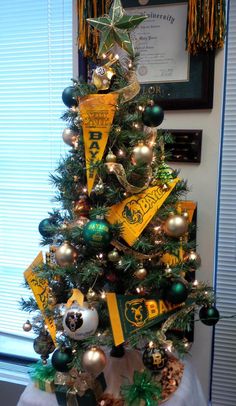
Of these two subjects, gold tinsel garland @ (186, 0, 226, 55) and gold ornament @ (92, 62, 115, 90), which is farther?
gold tinsel garland @ (186, 0, 226, 55)

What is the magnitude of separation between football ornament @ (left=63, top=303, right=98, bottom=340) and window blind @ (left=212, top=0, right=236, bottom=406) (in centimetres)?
64

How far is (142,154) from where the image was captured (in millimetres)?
940

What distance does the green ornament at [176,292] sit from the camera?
0.96m

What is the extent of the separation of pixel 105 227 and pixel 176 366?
506 millimetres

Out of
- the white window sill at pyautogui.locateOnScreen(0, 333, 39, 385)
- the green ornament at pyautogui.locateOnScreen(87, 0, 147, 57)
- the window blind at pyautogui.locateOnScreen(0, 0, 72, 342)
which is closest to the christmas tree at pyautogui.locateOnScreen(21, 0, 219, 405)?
the green ornament at pyautogui.locateOnScreen(87, 0, 147, 57)

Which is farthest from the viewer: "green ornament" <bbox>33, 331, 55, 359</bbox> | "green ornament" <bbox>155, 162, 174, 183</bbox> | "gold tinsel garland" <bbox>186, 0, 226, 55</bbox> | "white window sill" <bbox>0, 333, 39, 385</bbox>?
"white window sill" <bbox>0, 333, 39, 385</bbox>

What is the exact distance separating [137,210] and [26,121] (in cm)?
87

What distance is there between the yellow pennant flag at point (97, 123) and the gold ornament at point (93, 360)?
0.40m

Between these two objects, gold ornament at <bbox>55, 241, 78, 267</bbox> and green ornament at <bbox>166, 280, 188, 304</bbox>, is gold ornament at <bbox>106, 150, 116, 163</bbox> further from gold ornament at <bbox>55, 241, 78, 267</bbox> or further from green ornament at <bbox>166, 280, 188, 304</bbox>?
green ornament at <bbox>166, 280, 188, 304</bbox>

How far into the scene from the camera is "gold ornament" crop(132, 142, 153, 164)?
94cm

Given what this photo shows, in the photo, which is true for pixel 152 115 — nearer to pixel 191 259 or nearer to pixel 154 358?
pixel 191 259

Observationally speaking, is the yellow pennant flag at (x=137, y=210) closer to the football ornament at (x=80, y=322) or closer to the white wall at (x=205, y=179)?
the football ornament at (x=80, y=322)

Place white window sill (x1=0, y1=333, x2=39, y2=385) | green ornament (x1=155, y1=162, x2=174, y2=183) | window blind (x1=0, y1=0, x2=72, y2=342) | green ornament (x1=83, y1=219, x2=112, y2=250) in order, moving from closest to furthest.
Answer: green ornament (x1=83, y1=219, x2=112, y2=250)
green ornament (x1=155, y1=162, x2=174, y2=183)
window blind (x1=0, y1=0, x2=72, y2=342)
white window sill (x1=0, y1=333, x2=39, y2=385)

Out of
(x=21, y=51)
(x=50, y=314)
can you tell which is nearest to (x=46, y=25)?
(x=21, y=51)
